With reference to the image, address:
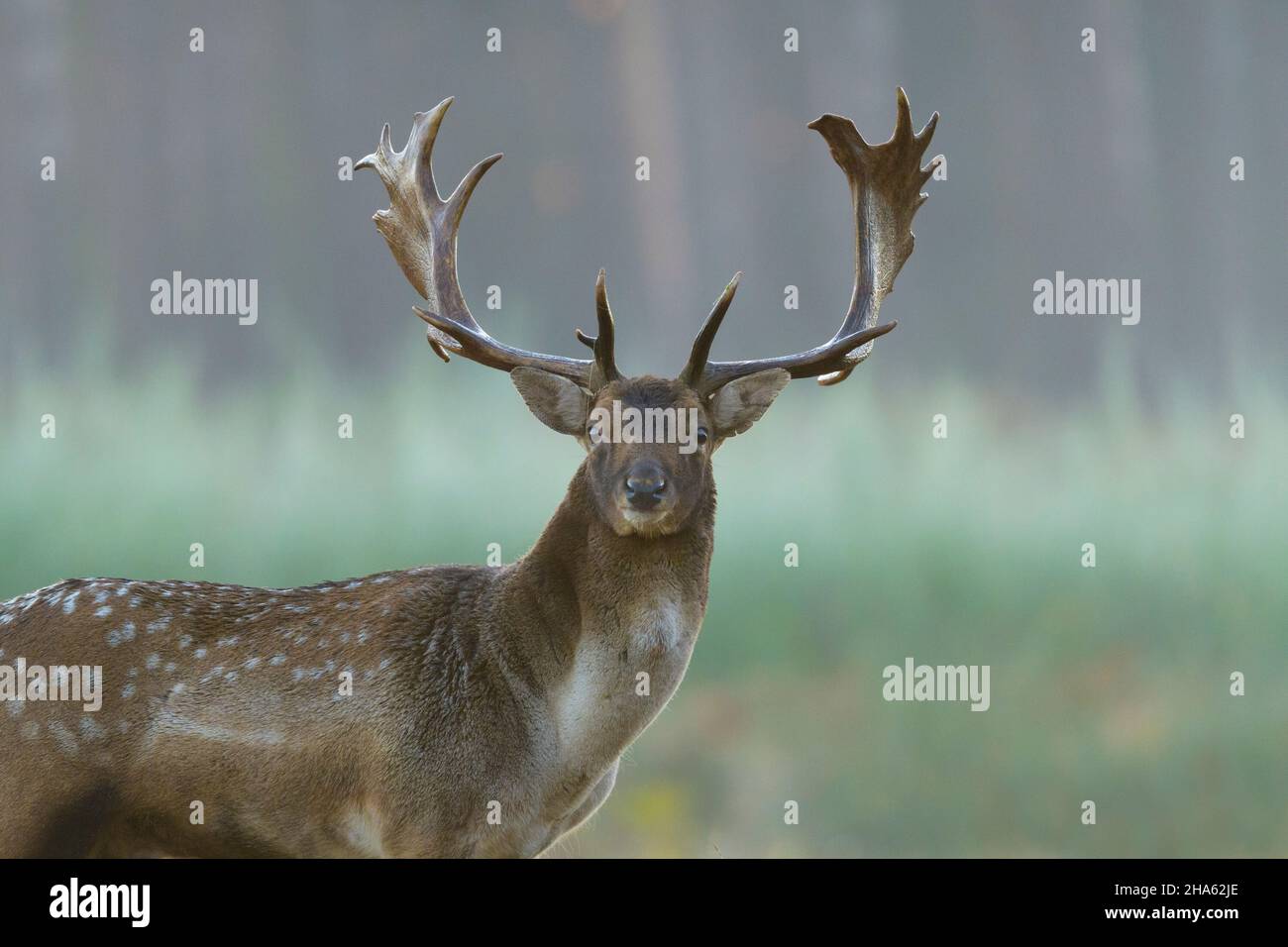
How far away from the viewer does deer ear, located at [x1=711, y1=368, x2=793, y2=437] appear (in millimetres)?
6969

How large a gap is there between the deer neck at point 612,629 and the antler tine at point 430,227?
129cm

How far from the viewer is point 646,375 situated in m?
6.88

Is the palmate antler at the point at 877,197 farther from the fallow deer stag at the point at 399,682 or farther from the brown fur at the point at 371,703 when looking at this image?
the brown fur at the point at 371,703

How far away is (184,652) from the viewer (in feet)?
21.8

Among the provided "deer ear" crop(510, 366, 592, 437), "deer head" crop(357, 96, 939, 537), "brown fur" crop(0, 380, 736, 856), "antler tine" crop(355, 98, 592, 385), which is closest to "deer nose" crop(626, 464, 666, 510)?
"deer head" crop(357, 96, 939, 537)

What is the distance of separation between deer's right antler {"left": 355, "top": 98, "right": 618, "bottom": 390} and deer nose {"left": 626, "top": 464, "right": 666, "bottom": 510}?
1038 mm

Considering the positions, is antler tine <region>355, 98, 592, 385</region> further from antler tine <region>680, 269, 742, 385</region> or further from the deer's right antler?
antler tine <region>680, 269, 742, 385</region>

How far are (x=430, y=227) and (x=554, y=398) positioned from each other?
5.46 feet

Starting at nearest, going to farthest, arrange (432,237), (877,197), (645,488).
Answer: (645,488) < (432,237) < (877,197)

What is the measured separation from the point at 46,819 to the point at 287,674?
1096 millimetres

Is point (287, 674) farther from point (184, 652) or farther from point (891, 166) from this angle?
point (891, 166)

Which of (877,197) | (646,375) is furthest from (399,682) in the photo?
(877,197)

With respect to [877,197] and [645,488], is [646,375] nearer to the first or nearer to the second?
[645,488]

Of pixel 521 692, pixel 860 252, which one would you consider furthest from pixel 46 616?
pixel 860 252
